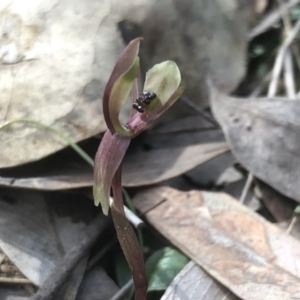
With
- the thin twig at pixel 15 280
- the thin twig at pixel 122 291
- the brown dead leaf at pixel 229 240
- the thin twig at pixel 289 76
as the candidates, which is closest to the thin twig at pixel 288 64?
the thin twig at pixel 289 76

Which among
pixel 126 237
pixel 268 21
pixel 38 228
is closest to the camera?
pixel 126 237

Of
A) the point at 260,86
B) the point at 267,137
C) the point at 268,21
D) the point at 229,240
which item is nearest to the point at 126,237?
the point at 229,240

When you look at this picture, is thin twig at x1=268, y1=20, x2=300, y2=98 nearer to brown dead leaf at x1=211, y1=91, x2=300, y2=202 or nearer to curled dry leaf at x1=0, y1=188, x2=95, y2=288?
brown dead leaf at x1=211, y1=91, x2=300, y2=202

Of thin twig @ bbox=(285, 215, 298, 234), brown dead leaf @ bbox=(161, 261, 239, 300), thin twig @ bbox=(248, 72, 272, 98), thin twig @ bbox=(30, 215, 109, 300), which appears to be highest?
thin twig @ bbox=(30, 215, 109, 300)

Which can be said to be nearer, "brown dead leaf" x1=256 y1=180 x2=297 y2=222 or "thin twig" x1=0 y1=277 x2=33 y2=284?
"thin twig" x1=0 y1=277 x2=33 y2=284

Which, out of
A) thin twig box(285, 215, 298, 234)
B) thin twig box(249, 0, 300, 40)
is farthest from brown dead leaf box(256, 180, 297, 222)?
thin twig box(249, 0, 300, 40)

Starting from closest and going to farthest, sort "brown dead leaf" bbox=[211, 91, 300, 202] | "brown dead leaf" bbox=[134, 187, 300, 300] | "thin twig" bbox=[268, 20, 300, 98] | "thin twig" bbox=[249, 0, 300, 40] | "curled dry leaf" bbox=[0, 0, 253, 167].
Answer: "brown dead leaf" bbox=[134, 187, 300, 300], "curled dry leaf" bbox=[0, 0, 253, 167], "brown dead leaf" bbox=[211, 91, 300, 202], "thin twig" bbox=[268, 20, 300, 98], "thin twig" bbox=[249, 0, 300, 40]

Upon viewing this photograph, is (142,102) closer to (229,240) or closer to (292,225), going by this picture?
(229,240)
